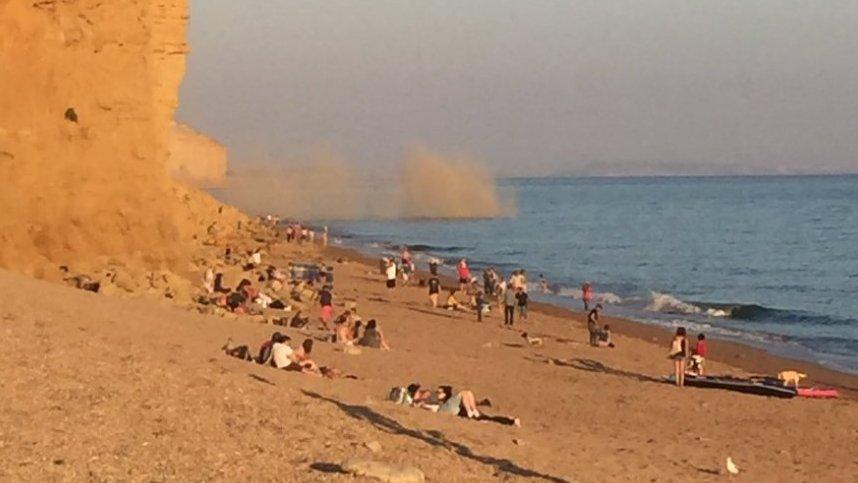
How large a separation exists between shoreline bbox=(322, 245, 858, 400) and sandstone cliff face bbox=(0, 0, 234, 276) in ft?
39.8

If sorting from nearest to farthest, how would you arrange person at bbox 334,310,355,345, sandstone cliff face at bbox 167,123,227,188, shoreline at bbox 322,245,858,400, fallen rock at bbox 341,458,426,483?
fallen rock at bbox 341,458,426,483, person at bbox 334,310,355,345, shoreline at bbox 322,245,858,400, sandstone cliff face at bbox 167,123,227,188

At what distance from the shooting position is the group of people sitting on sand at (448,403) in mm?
14742

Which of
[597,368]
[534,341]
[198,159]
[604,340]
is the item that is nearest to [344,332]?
[597,368]

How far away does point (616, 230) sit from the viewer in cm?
9125

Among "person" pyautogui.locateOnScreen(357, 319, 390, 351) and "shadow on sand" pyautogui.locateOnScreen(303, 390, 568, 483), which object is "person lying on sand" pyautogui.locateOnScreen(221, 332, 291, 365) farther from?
"person" pyautogui.locateOnScreen(357, 319, 390, 351)

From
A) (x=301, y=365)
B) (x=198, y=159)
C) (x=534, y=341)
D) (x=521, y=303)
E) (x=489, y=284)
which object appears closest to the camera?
(x=301, y=365)

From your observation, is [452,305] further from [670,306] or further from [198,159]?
[198,159]

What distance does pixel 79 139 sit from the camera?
24.0m

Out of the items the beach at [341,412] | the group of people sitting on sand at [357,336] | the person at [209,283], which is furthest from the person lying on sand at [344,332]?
the person at [209,283]

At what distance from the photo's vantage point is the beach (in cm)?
992

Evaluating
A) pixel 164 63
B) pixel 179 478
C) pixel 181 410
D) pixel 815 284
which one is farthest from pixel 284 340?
pixel 815 284

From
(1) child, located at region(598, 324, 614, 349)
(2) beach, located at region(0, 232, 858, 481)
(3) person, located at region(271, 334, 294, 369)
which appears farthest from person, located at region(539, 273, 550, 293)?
(3) person, located at region(271, 334, 294, 369)

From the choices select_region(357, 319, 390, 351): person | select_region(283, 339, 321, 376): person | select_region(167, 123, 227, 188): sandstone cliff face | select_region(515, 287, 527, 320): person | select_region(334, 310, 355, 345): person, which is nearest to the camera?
select_region(283, 339, 321, 376): person

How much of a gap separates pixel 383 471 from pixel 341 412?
2.86 meters
